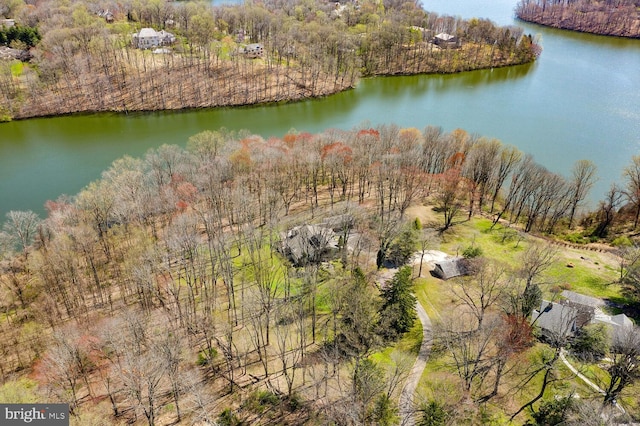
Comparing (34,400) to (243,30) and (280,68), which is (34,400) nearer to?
(280,68)

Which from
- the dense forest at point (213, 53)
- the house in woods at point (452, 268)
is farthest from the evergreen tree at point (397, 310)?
the dense forest at point (213, 53)

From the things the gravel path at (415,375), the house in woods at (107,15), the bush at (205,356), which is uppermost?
the house in woods at (107,15)

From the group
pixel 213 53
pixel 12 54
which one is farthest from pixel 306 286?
pixel 12 54

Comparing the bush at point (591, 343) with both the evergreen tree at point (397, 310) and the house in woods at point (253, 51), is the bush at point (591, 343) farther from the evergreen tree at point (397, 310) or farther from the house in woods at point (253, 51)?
the house in woods at point (253, 51)

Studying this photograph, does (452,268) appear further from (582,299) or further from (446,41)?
(446,41)

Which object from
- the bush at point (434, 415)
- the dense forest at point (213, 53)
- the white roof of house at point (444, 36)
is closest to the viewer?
the bush at point (434, 415)

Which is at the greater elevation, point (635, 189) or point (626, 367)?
point (635, 189)

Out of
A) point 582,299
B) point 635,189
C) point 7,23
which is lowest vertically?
point 582,299
